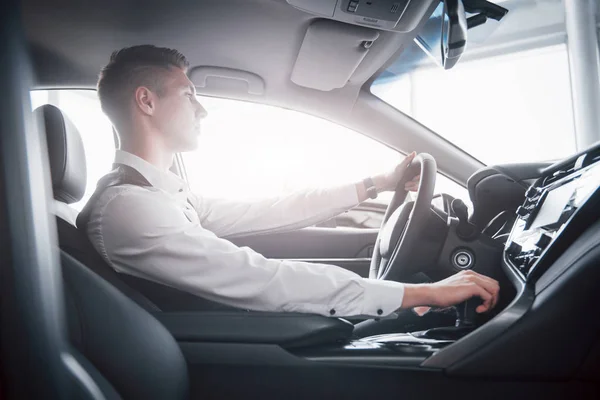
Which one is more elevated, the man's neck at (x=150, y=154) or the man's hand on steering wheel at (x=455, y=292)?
the man's neck at (x=150, y=154)

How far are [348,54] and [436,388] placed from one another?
116 centimetres

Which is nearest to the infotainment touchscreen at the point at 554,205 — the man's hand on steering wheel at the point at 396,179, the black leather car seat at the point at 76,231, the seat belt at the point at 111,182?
the man's hand on steering wheel at the point at 396,179

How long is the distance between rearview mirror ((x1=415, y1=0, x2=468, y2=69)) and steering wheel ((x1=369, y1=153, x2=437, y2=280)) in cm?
42

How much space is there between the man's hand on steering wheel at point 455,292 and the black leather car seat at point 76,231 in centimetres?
43

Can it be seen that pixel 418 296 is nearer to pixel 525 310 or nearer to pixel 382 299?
pixel 382 299

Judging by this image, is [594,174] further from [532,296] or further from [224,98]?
[224,98]

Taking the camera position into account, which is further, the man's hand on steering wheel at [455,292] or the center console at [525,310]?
the man's hand on steering wheel at [455,292]

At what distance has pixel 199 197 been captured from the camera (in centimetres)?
174

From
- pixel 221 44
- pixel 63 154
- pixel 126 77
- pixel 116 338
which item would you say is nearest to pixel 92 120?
pixel 126 77

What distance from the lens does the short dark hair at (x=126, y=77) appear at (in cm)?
140

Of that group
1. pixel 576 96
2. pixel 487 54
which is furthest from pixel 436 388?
pixel 487 54

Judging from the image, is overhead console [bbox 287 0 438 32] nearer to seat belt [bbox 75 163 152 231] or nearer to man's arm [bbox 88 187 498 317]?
seat belt [bbox 75 163 152 231]

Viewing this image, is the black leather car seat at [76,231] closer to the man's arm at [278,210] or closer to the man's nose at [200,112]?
the man's nose at [200,112]

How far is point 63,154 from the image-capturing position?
1145mm
